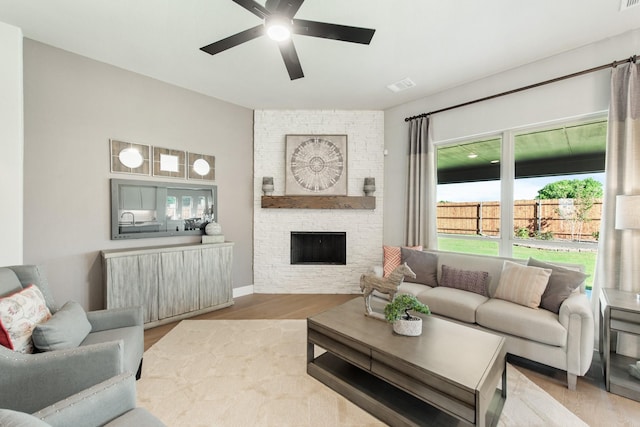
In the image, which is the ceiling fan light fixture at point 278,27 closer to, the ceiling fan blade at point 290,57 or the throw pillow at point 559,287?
the ceiling fan blade at point 290,57

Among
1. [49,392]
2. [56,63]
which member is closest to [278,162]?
[56,63]

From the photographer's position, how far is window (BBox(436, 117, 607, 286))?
9.03ft

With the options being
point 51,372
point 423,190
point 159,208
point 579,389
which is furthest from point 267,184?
point 579,389

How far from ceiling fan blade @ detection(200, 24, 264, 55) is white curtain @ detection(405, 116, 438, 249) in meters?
2.71

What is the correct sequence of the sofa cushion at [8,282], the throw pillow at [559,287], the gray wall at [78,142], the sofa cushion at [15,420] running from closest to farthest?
the sofa cushion at [15,420] < the sofa cushion at [8,282] < the throw pillow at [559,287] < the gray wall at [78,142]

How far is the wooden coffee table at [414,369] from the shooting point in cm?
138

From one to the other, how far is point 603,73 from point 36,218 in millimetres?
5665

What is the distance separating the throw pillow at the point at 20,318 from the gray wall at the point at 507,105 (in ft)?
12.7

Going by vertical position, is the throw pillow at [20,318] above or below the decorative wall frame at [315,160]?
below

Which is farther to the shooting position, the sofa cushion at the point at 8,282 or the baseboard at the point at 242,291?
the baseboard at the point at 242,291

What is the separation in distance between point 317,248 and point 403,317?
8.94ft

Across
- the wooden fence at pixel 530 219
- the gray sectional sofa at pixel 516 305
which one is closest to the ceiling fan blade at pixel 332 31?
the gray sectional sofa at pixel 516 305

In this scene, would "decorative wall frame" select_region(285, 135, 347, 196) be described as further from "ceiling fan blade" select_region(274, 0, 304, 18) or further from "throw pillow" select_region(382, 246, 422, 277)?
"ceiling fan blade" select_region(274, 0, 304, 18)

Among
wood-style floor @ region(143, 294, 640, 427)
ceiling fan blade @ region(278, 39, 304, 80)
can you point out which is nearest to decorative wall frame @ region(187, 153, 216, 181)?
wood-style floor @ region(143, 294, 640, 427)
